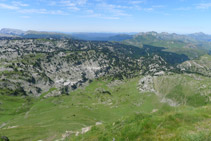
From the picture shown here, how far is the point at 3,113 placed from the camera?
19662cm

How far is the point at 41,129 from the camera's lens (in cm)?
13688

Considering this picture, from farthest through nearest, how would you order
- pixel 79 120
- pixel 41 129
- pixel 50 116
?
pixel 50 116 → pixel 79 120 → pixel 41 129

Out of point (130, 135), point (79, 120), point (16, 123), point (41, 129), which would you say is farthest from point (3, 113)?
point (130, 135)

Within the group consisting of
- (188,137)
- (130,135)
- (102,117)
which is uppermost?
(188,137)

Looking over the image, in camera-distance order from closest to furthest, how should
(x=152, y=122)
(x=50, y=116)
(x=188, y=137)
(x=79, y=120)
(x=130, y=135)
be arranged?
(x=188, y=137) < (x=130, y=135) < (x=152, y=122) < (x=79, y=120) < (x=50, y=116)

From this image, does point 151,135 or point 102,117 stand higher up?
point 151,135

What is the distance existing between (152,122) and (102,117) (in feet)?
583

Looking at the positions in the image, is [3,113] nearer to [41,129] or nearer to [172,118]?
[41,129]

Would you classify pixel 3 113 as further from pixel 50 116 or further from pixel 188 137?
pixel 188 137

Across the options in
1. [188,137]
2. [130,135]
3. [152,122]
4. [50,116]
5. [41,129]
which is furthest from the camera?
[50,116]

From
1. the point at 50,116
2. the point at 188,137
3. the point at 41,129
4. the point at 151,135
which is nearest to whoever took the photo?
the point at 188,137

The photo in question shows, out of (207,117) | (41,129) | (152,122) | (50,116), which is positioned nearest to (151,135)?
(152,122)

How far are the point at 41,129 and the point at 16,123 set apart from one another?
193 ft

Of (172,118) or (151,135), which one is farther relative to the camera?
(172,118)
